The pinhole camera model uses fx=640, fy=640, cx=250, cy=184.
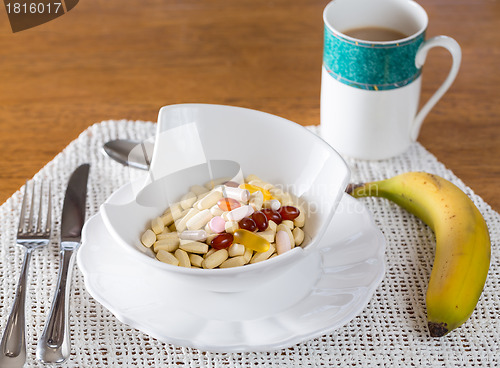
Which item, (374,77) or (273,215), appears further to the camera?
(374,77)

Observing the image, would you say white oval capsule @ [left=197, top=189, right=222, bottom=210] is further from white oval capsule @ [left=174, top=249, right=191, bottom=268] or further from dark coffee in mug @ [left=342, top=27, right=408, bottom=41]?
dark coffee in mug @ [left=342, top=27, right=408, bottom=41]

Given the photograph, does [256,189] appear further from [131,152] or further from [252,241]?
[131,152]

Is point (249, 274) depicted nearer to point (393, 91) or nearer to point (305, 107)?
point (393, 91)

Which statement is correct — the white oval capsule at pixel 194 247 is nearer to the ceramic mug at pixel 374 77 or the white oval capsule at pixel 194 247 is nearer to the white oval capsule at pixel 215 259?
the white oval capsule at pixel 215 259

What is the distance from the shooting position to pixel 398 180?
1.12 metres

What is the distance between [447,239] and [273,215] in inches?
10.6

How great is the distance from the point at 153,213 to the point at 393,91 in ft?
1.64

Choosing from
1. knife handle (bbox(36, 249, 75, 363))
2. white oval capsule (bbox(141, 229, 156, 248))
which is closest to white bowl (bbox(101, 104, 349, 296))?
white oval capsule (bbox(141, 229, 156, 248))

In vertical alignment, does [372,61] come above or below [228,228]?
above

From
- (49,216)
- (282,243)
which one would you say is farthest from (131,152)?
(282,243)

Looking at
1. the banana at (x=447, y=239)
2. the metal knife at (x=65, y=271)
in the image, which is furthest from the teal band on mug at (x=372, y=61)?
the metal knife at (x=65, y=271)

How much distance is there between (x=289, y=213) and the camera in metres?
0.96

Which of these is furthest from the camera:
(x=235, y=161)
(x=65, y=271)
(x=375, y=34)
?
(x=375, y=34)

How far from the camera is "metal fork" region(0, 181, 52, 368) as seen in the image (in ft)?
2.75
